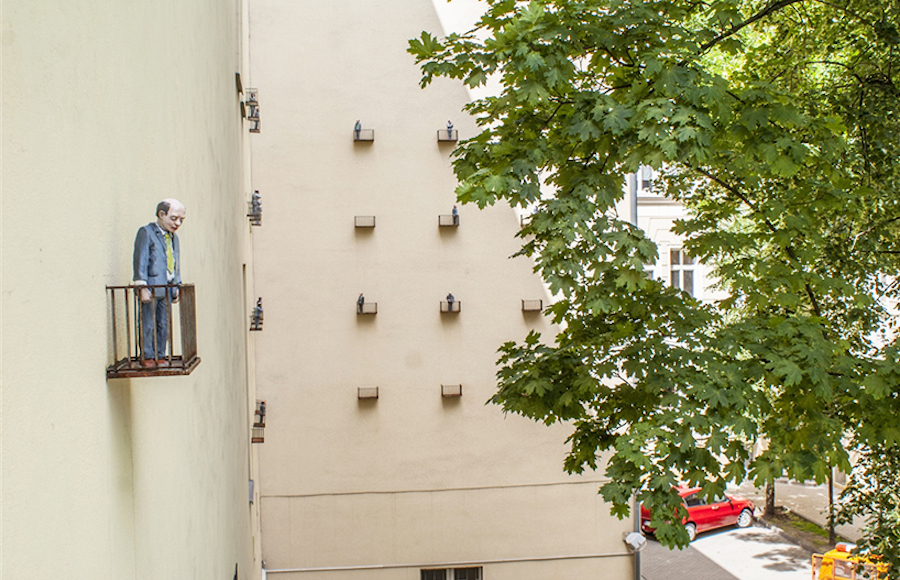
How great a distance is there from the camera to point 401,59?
1067 cm

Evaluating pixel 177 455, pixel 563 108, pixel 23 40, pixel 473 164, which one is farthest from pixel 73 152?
pixel 563 108

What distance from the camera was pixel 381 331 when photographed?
10.7m

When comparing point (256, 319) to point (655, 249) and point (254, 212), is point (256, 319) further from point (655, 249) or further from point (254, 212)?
point (655, 249)

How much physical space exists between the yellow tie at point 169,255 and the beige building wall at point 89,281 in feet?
0.45

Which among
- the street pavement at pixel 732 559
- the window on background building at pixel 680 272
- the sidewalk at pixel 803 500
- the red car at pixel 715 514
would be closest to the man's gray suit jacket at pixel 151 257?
the street pavement at pixel 732 559

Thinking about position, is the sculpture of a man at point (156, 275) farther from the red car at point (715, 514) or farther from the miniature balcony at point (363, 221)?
the red car at point (715, 514)

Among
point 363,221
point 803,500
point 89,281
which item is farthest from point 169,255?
point 803,500

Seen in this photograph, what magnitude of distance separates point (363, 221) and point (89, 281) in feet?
27.8

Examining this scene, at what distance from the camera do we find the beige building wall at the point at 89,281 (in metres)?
1.61

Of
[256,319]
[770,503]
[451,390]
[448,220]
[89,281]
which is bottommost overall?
[770,503]

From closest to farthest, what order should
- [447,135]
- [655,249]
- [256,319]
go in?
[655,249] → [256,319] → [447,135]

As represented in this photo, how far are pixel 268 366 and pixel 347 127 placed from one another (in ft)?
11.7

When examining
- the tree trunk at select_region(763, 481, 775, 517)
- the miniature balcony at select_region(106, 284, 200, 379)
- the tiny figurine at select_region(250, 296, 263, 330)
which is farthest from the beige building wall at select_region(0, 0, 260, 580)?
the tree trunk at select_region(763, 481, 775, 517)

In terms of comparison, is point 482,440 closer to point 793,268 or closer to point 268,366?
point 268,366
